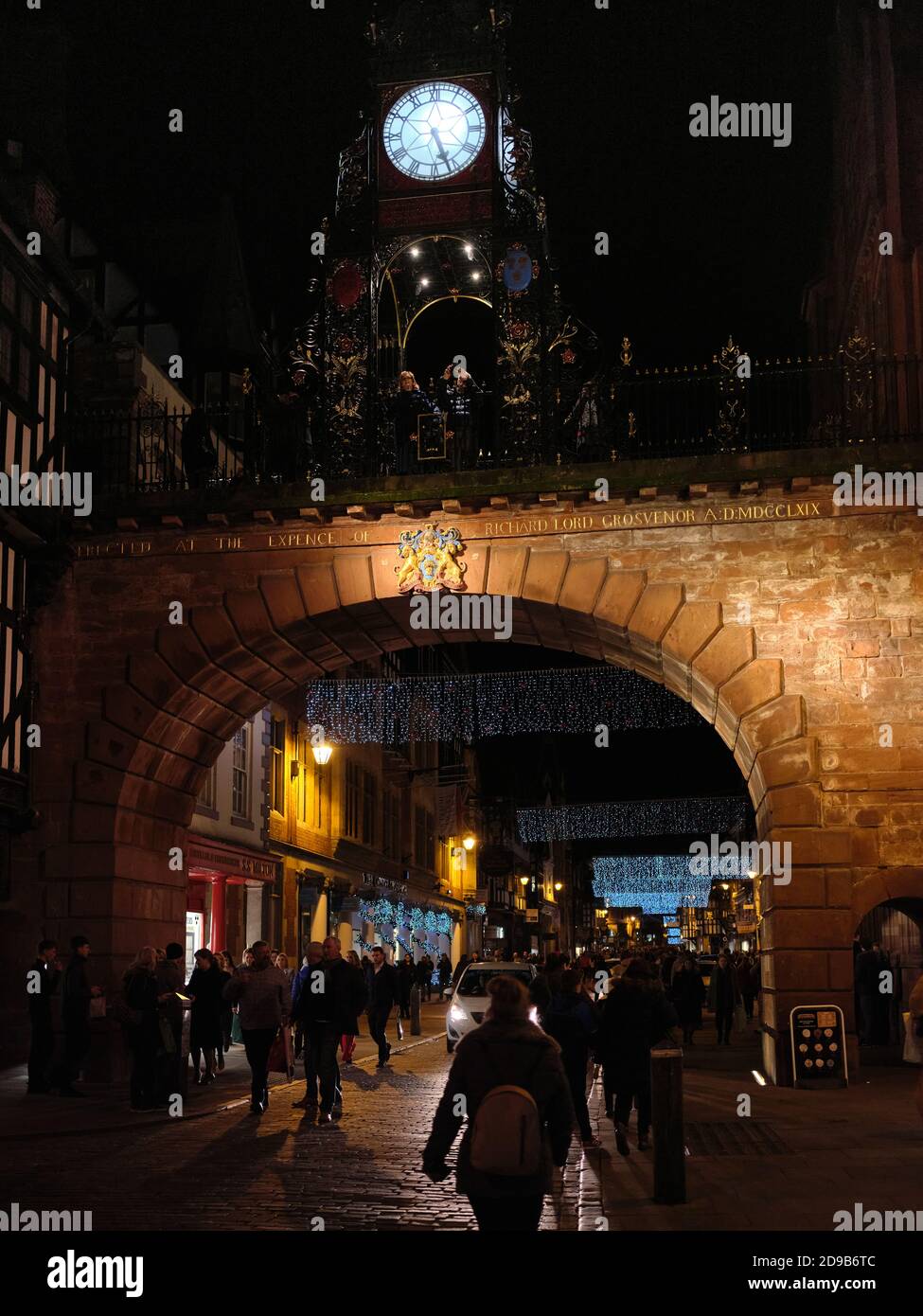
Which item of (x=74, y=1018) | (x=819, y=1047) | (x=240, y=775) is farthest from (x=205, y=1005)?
(x=240, y=775)

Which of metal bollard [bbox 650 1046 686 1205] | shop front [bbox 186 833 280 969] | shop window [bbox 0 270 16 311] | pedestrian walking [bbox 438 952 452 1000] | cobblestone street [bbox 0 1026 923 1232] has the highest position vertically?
shop window [bbox 0 270 16 311]

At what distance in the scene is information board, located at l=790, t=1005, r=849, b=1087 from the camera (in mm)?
16688

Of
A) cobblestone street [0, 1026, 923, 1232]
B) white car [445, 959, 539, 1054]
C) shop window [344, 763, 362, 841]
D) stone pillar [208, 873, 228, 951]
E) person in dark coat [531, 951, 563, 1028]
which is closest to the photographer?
cobblestone street [0, 1026, 923, 1232]

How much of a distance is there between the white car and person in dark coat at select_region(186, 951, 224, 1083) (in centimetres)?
473

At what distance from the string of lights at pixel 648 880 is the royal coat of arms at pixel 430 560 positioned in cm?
4386

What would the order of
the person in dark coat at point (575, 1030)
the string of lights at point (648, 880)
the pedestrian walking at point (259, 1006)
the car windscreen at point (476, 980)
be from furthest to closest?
the string of lights at point (648, 880) < the car windscreen at point (476, 980) < the pedestrian walking at point (259, 1006) < the person in dark coat at point (575, 1030)

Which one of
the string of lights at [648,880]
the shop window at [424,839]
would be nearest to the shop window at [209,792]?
the shop window at [424,839]

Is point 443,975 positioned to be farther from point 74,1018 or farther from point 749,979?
point 74,1018

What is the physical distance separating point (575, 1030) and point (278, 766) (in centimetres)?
2121

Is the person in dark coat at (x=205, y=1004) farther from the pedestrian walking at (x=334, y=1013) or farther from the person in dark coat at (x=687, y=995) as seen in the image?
the person in dark coat at (x=687, y=995)

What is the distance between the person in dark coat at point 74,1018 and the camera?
637 inches

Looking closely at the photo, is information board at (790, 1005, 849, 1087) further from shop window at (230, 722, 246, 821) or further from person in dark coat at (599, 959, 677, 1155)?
shop window at (230, 722, 246, 821)

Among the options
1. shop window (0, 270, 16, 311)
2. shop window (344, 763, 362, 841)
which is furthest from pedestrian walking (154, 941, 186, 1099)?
shop window (344, 763, 362, 841)
